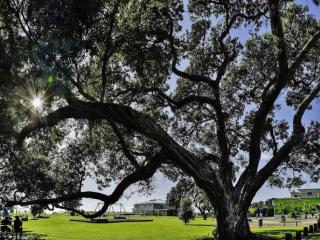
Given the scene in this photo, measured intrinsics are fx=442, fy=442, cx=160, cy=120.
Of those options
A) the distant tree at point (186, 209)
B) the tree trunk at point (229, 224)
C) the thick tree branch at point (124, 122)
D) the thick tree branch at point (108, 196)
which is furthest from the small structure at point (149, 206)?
the thick tree branch at point (124, 122)

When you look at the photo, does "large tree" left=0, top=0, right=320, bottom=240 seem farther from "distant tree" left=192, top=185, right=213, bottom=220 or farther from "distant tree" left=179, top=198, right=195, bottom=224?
"distant tree" left=179, top=198, right=195, bottom=224

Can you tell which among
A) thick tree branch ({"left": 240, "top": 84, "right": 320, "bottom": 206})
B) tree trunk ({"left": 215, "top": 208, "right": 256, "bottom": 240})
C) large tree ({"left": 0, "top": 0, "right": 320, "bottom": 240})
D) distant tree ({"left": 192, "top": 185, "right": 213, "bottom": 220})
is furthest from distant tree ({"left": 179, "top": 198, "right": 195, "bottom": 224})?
tree trunk ({"left": 215, "top": 208, "right": 256, "bottom": 240})

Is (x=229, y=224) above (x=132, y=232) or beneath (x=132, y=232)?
above

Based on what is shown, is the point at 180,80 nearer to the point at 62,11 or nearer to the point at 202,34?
the point at 202,34

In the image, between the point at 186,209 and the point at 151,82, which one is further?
the point at 186,209

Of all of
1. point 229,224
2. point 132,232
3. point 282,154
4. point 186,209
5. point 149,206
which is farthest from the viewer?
point 149,206

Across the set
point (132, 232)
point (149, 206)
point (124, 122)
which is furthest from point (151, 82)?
point (149, 206)

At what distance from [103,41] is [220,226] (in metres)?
9.17

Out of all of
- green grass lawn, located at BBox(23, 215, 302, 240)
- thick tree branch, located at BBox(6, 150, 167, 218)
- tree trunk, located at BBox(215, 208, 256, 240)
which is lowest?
green grass lawn, located at BBox(23, 215, 302, 240)

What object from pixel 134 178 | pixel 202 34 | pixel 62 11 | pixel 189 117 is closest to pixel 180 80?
pixel 189 117

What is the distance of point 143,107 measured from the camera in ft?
85.0

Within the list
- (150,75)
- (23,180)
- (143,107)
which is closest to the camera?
(150,75)

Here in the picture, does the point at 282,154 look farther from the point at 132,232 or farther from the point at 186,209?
the point at 186,209

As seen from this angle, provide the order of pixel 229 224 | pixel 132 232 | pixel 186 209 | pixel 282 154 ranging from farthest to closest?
pixel 186 209
pixel 132 232
pixel 282 154
pixel 229 224
